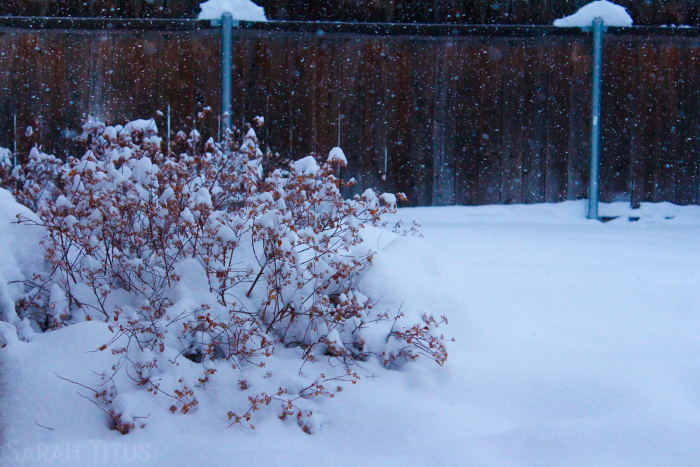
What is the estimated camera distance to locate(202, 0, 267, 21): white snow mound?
537 centimetres

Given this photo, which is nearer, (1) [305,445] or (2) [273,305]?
(1) [305,445]

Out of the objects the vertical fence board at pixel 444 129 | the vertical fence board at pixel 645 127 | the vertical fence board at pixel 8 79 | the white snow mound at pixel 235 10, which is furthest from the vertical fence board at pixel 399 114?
the vertical fence board at pixel 8 79

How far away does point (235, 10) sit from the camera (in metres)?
5.39

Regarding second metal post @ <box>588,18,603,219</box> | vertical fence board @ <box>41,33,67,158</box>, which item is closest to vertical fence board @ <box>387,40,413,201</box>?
second metal post @ <box>588,18,603,219</box>

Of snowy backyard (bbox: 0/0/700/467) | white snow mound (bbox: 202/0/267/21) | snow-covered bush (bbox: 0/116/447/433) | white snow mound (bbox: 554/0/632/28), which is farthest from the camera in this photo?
white snow mound (bbox: 554/0/632/28)

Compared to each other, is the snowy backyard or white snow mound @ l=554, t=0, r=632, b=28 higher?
white snow mound @ l=554, t=0, r=632, b=28

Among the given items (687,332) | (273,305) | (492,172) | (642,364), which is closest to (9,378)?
(273,305)

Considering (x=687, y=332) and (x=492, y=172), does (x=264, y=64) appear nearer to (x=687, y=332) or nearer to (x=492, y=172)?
(x=492, y=172)

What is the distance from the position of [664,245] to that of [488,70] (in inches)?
102

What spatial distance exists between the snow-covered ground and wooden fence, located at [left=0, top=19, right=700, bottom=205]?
2.88 metres

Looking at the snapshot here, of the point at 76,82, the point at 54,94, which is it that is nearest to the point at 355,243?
the point at 76,82

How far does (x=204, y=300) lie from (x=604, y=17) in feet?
18.0

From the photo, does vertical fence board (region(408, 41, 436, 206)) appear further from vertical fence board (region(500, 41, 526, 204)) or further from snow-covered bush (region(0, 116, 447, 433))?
snow-covered bush (region(0, 116, 447, 433))

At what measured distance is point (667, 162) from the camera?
570 cm
